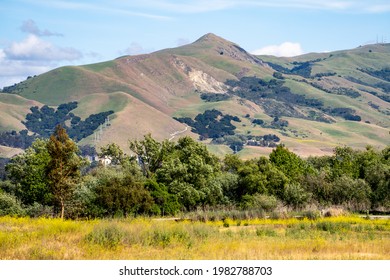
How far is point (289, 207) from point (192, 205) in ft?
36.5

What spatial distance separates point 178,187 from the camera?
6850 cm

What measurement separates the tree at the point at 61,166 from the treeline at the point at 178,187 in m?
0.15

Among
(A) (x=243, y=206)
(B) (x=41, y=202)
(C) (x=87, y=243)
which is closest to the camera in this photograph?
(C) (x=87, y=243)

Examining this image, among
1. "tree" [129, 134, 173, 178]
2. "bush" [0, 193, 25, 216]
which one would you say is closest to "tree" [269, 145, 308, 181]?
"tree" [129, 134, 173, 178]

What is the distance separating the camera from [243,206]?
65250mm

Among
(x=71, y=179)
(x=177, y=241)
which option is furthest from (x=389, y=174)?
(x=177, y=241)

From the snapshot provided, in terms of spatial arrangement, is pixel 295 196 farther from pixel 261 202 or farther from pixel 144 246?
pixel 144 246

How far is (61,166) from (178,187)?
18.3 metres

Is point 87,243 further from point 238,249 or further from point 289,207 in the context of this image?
point 289,207

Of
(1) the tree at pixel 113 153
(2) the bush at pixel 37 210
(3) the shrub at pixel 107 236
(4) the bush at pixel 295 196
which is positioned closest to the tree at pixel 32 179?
(2) the bush at pixel 37 210

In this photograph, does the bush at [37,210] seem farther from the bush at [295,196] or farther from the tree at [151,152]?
the bush at [295,196]

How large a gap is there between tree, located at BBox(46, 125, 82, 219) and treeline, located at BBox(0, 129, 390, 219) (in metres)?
0.15

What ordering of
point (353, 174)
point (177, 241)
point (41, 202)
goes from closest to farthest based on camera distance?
point (177, 241) < point (41, 202) < point (353, 174)

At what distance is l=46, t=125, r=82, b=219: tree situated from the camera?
52.4 meters
